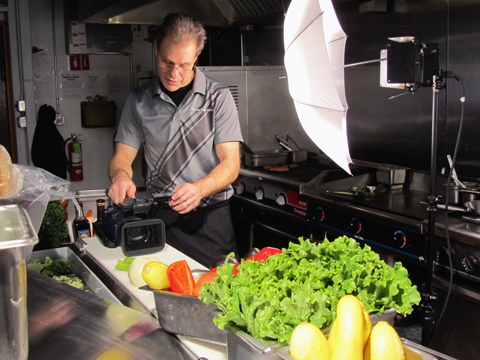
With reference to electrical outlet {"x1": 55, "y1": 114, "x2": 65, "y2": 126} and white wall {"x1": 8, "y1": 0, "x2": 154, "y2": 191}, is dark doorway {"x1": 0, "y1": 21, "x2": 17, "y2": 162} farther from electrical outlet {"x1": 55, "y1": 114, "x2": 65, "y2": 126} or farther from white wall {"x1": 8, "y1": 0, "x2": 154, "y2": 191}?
electrical outlet {"x1": 55, "y1": 114, "x2": 65, "y2": 126}

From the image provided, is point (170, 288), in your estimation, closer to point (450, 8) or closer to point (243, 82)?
point (450, 8)

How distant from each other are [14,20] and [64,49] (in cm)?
48

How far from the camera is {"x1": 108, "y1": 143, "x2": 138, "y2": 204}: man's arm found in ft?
7.19

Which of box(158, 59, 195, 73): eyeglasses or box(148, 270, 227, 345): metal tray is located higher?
box(158, 59, 195, 73): eyeglasses

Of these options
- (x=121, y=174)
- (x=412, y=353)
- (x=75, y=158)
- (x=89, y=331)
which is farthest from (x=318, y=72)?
(x=75, y=158)

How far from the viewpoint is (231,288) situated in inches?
40.2

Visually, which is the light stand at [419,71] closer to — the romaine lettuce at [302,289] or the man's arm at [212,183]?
the man's arm at [212,183]

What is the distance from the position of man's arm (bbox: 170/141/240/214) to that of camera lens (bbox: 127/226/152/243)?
156mm

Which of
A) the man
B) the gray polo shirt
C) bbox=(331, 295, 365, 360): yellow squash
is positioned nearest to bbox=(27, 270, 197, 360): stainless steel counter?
bbox=(331, 295, 365, 360): yellow squash

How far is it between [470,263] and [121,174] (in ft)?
5.40

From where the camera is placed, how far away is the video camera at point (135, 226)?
190 centimetres

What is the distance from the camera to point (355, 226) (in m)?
2.80

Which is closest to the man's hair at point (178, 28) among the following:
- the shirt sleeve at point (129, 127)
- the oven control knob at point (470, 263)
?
the shirt sleeve at point (129, 127)

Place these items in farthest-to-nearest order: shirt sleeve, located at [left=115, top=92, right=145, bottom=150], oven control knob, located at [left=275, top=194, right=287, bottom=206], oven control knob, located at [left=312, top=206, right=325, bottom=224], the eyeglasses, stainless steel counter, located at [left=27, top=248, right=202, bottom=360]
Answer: oven control knob, located at [left=275, top=194, right=287, bottom=206]
oven control knob, located at [left=312, top=206, right=325, bottom=224]
shirt sleeve, located at [left=115, top=92, right=145, bottom=150]
the eyeglasses
stainless steel counter, located at [left=27, top=248, right=202, bottom=360]
